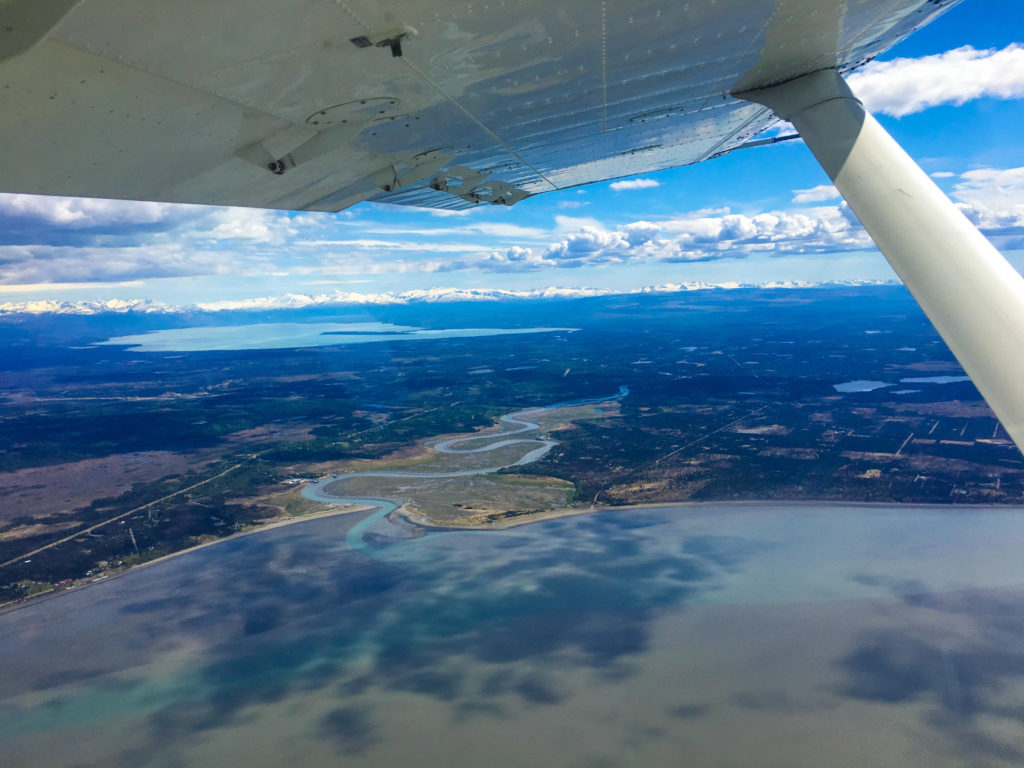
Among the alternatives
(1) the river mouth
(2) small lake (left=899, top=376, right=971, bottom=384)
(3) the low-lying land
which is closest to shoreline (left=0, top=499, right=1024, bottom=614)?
(3) the low-lying land

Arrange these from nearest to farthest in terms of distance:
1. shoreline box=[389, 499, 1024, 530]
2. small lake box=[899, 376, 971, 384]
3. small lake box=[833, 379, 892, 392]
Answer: shoreline box=[389, 499, 1024, 530] < small lake box=[833, 379, 892, 392] < small lake box=[899, 376, 971, 384]

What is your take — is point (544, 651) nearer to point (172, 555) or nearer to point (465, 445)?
point (172, 555)

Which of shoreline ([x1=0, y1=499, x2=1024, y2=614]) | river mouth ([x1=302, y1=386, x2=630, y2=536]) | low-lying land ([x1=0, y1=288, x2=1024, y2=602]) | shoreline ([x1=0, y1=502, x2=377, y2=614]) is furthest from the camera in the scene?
river mouth ([x1=302, y1=386, x2=630, y2=536])

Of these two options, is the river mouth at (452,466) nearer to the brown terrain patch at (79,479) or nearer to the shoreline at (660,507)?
the shoreline at (660,507)

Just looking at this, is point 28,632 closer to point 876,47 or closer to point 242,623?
point 242,623

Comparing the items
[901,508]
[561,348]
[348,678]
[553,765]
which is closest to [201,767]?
[348,678]

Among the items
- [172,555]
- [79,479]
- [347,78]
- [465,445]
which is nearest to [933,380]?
[465,445]

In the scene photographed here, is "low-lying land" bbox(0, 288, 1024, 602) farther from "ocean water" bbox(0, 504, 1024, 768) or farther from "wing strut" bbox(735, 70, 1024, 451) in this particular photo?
"wing strut" bbox(735, 70, 1024, 451)
